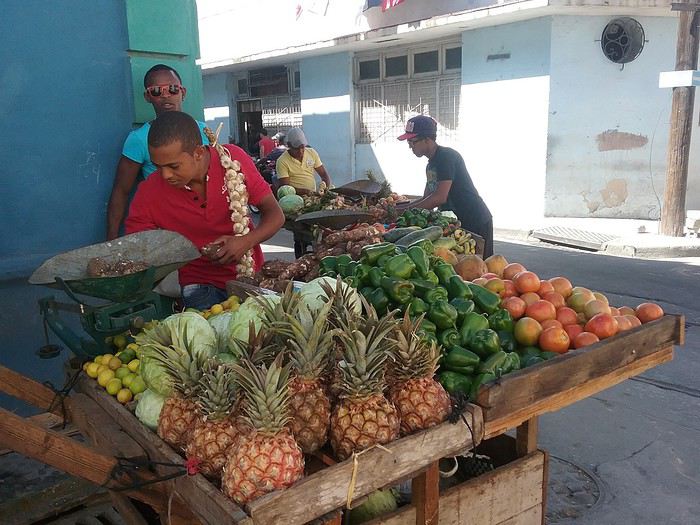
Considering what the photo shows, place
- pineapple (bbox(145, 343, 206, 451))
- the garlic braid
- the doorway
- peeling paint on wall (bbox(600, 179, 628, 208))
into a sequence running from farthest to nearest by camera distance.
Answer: the doorway < peeling paint on wall (bbox(600, 179, 628, 208)) < the garlic braid < pineapple (bbox(145, 343, 206, 451))

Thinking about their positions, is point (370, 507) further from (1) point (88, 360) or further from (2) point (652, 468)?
(2) point (652, 468)

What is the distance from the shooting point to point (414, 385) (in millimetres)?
2039

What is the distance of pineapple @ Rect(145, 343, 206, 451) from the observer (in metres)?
1.96

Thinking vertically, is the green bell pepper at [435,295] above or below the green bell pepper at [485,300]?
above

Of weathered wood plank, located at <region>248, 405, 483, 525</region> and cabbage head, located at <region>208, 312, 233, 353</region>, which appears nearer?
weathered wood plank, located at <region>248, 405, 483, 525</region>

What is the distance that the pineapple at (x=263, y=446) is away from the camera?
168 centimetres

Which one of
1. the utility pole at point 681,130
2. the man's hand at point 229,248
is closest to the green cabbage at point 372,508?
the man's hand at point 229,248

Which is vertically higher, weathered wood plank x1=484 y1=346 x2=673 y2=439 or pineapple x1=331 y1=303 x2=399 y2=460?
pineapple x1=331 y1=303 x2=399 y2=460

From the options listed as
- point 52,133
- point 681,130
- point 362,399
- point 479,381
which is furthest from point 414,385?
point 681,130

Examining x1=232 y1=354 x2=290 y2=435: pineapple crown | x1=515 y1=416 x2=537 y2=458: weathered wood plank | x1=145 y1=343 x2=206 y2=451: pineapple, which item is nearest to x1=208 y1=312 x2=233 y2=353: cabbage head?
x1=145 y1=343 x2=206 y2=451: pineapple

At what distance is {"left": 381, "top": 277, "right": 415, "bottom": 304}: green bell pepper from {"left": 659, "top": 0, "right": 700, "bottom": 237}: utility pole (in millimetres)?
8881

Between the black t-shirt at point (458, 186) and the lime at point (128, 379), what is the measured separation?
3.82 meters

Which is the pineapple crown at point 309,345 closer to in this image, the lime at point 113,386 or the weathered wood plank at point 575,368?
the weathered wood plank at point 575,368

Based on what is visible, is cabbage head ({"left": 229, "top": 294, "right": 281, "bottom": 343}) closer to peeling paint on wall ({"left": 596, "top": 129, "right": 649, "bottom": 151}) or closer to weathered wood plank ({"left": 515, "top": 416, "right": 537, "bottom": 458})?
weathered wood plank ({"left": 515, "top": 416, "right": 537, "bottom": 458})
